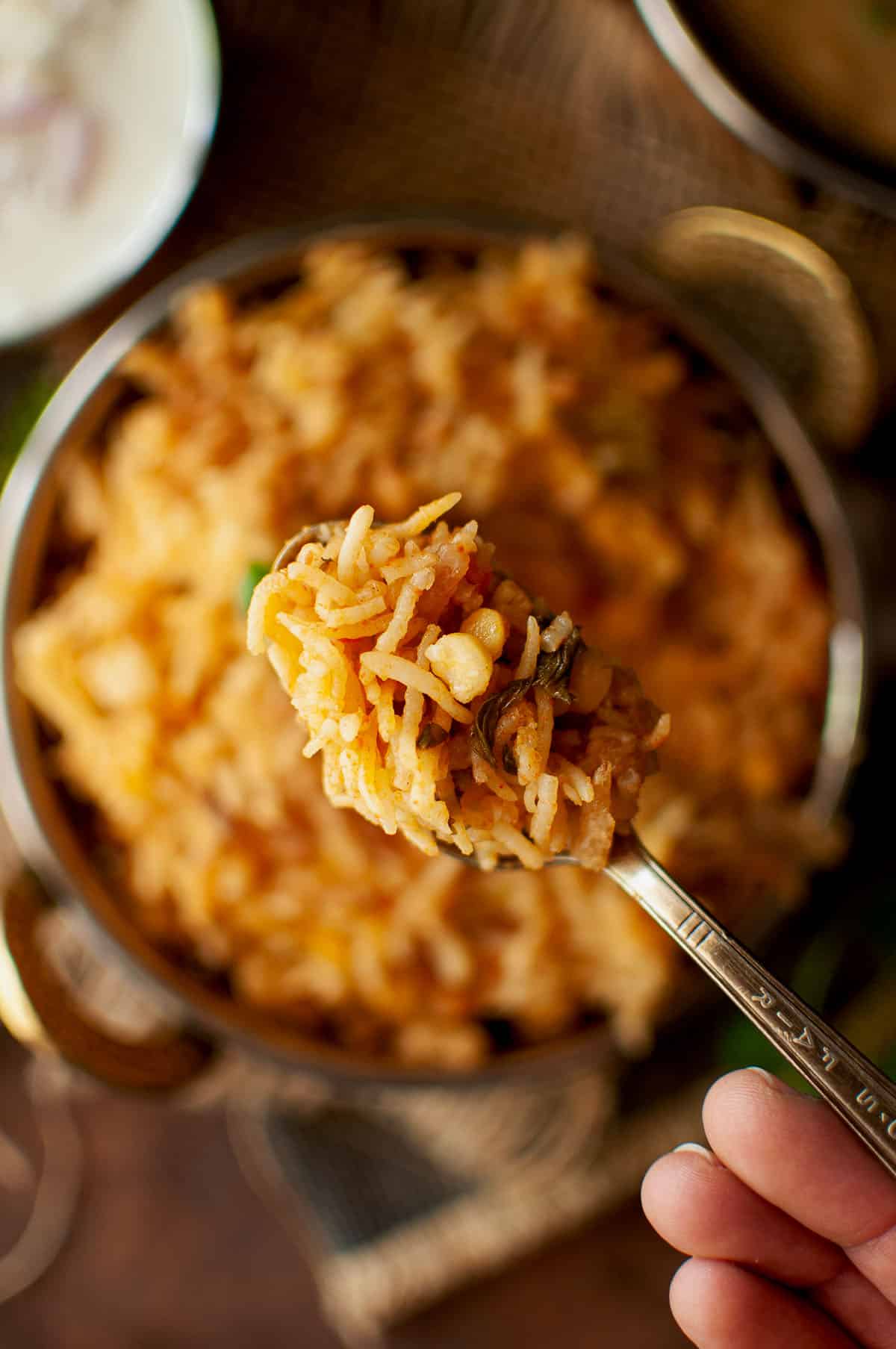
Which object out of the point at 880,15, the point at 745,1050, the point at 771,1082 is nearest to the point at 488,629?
the point at 771,1082

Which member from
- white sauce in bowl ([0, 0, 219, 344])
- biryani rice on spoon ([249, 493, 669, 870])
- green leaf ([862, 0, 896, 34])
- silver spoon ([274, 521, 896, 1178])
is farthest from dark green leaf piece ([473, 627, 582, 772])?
green leaf ([862, 0, 896, 34])

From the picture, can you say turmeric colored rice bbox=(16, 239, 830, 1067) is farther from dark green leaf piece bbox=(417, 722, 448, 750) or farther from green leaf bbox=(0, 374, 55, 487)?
dark green leaf piece bbox=(417, 722, 448, 750)

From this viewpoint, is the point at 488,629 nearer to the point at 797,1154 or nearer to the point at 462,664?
the point at 462,664

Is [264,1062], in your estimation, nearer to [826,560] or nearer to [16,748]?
[16,748]

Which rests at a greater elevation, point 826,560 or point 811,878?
point 826,560

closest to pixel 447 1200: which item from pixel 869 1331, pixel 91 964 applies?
pixel 91 964

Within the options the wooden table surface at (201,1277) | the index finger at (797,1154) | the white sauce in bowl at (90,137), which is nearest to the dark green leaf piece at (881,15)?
the white sauce in bowl at (90,137)
